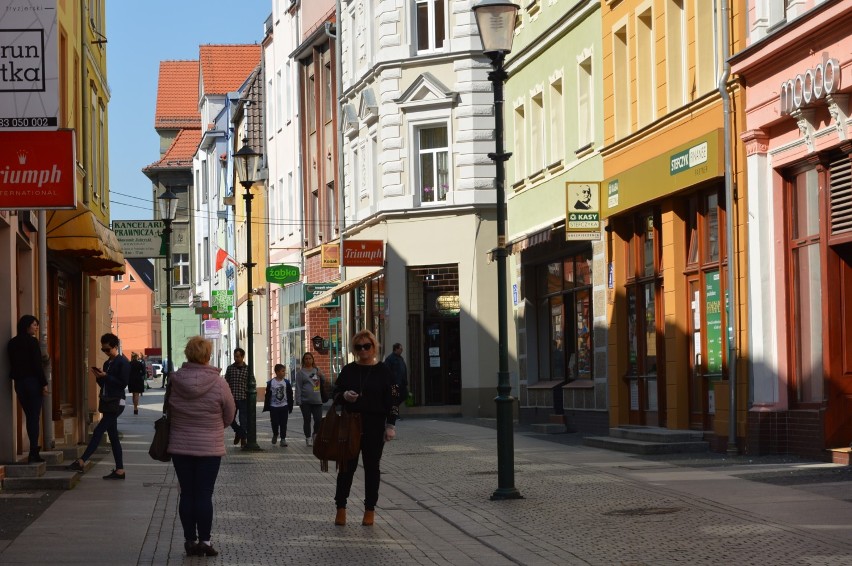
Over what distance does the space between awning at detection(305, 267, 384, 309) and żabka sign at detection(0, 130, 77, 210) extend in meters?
25.2

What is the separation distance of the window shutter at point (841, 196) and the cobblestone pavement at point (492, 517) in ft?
9.27

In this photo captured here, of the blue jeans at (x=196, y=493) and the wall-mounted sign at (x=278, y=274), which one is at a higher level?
the wall-mounted sign at (x=278, y=274)

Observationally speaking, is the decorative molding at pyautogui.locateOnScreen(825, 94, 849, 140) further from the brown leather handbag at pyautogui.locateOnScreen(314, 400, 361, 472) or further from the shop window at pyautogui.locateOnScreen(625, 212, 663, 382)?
the brown leather handbag at pyautogui.locateOnScreen(314, 400, 361, 472)

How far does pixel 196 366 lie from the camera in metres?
12.5

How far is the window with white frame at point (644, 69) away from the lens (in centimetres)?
2527

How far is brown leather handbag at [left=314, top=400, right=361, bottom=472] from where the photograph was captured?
1420 cm

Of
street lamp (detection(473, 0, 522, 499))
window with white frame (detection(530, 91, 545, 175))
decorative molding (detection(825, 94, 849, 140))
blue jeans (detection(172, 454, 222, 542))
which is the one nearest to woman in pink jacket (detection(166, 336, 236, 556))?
blue jeans (detection(172, 454, 222, 542))

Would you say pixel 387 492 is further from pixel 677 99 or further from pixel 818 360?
pixel 677 99

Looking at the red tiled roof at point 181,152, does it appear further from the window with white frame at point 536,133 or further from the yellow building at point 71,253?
the window with white frame at point 536,133

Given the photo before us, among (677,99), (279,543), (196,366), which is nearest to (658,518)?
(279,543)

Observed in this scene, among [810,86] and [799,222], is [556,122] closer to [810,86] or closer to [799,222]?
[799,222]

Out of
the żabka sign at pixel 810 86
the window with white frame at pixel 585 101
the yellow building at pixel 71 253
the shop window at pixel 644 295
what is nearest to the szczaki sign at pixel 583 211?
the shop window at pixel 644 295

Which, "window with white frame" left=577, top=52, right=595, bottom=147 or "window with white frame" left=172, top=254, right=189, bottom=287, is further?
"window with white frame" left=172, top=254, right=189, bottom=287

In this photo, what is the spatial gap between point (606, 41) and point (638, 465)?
9.61m
